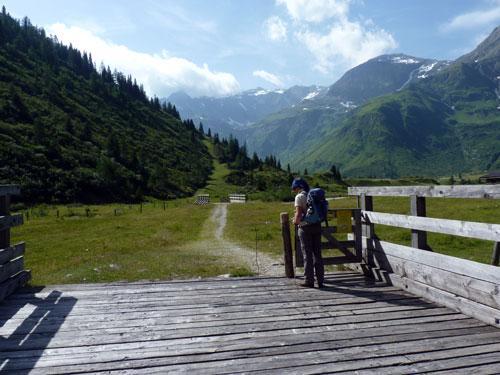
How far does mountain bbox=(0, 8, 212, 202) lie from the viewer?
79000 mm

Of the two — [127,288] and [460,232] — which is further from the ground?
[460,232]

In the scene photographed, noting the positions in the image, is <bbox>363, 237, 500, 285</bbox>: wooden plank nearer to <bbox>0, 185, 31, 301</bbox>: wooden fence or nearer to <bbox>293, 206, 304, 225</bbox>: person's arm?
<bbox>293, 206, 304, 225</bbox>: person's arm

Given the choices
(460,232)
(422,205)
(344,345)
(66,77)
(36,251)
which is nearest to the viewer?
(344,345)

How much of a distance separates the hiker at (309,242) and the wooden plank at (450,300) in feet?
5.59

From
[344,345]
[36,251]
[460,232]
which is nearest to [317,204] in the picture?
[460,232]

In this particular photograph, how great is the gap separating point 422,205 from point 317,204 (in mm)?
2242

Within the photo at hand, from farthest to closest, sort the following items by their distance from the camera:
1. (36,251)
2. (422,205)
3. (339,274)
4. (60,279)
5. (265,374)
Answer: (36,251) → (60,279) → (339,274) → (422,205) → (265,374)

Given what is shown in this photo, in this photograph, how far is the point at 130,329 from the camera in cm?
654

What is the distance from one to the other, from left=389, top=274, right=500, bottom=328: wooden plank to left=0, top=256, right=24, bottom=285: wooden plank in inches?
335

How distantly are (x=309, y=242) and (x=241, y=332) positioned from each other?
11.6 ft

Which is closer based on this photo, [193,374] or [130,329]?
[193,374]

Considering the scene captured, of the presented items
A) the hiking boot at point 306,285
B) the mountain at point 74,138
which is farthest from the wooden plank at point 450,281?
the mountain at point 74,138

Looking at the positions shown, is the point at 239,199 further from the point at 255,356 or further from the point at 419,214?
the point at 255,356

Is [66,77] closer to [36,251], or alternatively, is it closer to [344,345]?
[36,251]
